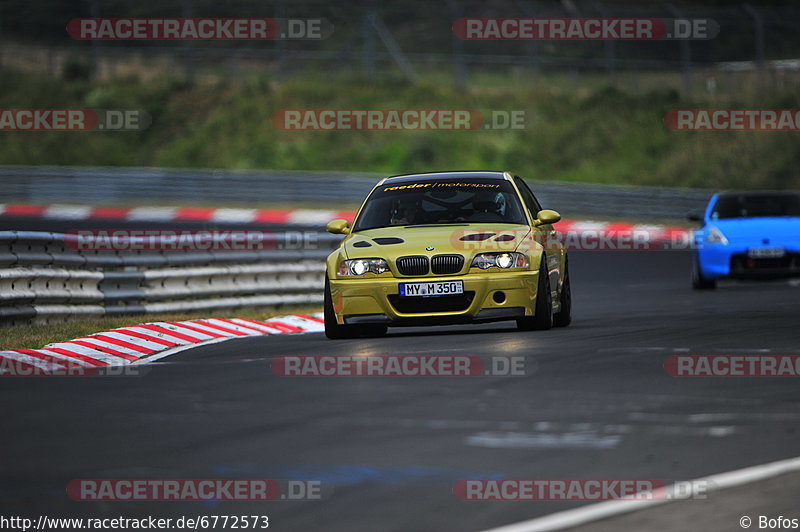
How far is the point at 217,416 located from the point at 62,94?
46.4 m

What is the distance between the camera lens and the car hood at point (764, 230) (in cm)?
2056

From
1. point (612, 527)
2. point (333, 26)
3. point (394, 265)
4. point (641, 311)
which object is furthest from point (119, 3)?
point (612, 527)

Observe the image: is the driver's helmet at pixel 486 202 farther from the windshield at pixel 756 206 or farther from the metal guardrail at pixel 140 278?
the windshield at pixel 756 206

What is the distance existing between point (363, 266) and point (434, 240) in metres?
0.63

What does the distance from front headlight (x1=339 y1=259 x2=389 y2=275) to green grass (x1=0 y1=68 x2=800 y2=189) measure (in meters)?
30.4

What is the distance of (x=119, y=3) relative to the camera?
46.5 meters

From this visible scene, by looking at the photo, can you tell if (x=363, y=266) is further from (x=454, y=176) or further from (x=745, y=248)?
(x=745, y=248)

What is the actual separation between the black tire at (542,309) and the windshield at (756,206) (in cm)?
859

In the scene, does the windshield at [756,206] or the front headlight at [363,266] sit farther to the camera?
the windshield at [756,206]

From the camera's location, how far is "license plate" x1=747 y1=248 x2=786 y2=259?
20.5 metres

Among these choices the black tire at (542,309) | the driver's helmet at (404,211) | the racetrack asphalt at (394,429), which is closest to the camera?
the racetrack asphalt at (394,429)

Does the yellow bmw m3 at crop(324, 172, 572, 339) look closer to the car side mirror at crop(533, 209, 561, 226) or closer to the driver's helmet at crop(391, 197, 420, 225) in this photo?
the car side mirror at crop(533, 209, 561, 226)

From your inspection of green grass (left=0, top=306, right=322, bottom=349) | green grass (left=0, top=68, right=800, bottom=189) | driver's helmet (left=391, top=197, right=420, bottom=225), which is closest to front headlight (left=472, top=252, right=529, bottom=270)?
driver's helmet (left=391, top=197, right=420, bottom=225)

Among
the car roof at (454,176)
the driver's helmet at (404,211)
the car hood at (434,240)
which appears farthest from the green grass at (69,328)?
the car roof at (454,176)
